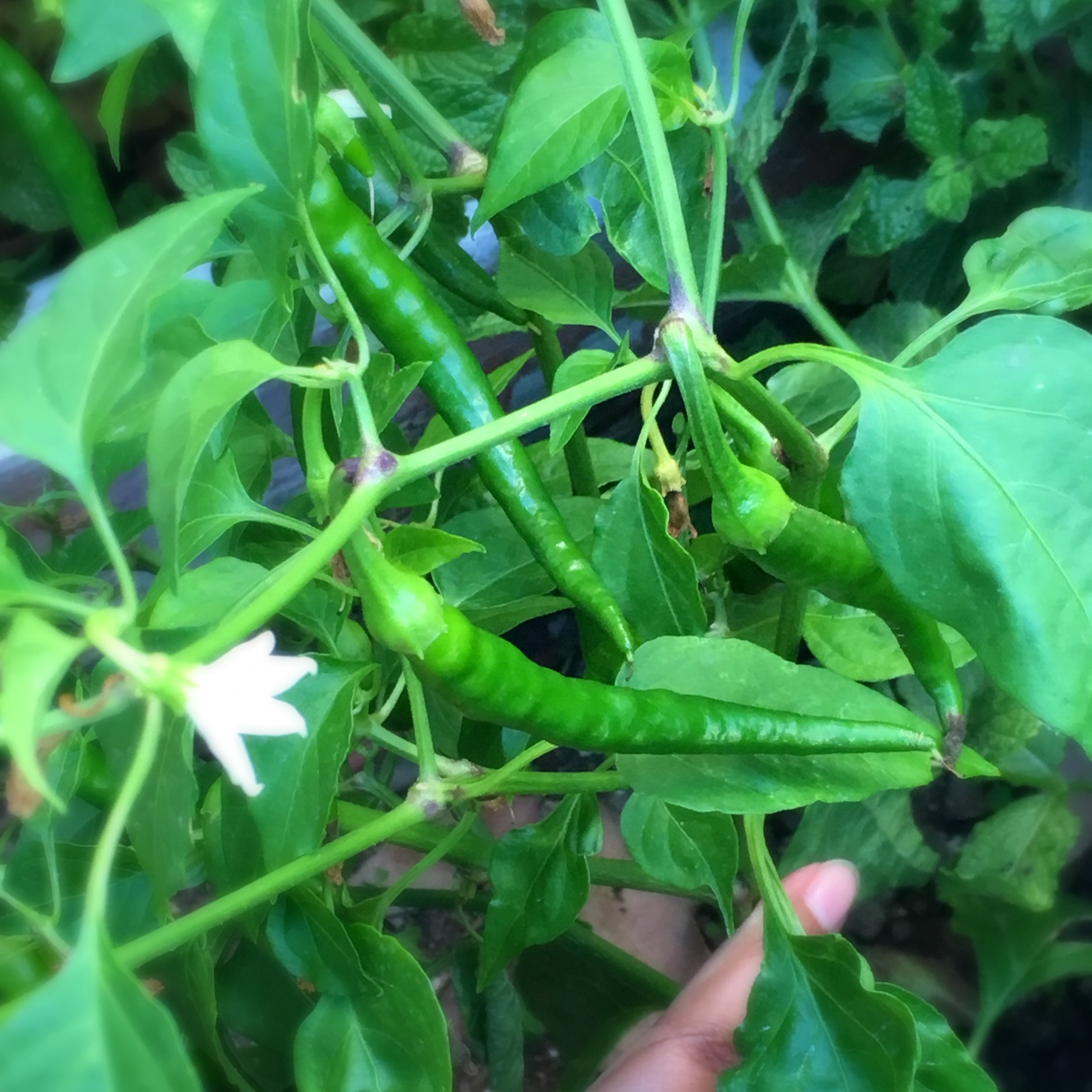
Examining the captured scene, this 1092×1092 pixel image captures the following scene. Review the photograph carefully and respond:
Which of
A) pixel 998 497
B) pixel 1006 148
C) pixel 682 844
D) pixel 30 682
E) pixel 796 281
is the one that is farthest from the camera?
pixel 1006 148

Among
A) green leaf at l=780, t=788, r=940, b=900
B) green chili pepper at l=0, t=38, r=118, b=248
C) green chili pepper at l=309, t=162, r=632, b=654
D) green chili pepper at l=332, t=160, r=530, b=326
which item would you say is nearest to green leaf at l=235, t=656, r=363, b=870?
green chili pepper at l=309, t=162, r=632, b=654

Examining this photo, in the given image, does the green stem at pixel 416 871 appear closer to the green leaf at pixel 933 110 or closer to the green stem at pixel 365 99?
the green stem at pixel 365 99

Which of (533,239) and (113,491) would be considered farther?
(113,491)

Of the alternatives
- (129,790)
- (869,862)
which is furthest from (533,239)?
(869,862)

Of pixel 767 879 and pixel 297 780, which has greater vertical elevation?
pixel 297 780

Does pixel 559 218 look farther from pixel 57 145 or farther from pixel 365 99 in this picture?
pixel 57 145

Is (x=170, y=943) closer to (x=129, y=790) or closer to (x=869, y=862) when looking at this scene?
(x=129, y=790)

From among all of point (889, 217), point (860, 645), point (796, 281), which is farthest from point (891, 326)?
point (860, 645)

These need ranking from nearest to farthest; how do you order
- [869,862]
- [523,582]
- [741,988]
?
[523,582] < [741,988] < [869,862]
